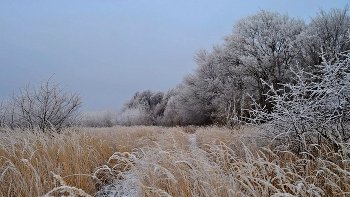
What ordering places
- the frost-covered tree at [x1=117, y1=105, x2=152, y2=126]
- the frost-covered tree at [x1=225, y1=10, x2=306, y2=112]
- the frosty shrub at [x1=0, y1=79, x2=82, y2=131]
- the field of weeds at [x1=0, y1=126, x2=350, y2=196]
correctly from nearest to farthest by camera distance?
the field of weeds at [x1=0, y1=126, x2=350, y2=196], the frosty shrub at [x1=0, y1=79, x2=82, y2=131], the frost-covered tree at [x1=225, y1=10, x2=306, y2=112], the frost-covered tree at [x1=117, y1=105, x2=152, y2=126]

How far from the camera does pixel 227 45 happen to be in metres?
16.4

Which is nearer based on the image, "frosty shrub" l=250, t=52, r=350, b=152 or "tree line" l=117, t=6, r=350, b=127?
"frosty shrub" l=250, t=52, r=350, b=152

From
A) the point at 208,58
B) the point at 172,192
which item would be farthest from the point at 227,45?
the point at 172,192

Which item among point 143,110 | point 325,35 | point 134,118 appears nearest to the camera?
point 325,35

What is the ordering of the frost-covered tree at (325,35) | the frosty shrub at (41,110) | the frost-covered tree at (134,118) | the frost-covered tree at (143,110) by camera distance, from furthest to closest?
the frost-covered tree at (143,110), the frost-covered tree at (134,118), the frost-covered tree at (325,35), the frosty shrub at (41,110)

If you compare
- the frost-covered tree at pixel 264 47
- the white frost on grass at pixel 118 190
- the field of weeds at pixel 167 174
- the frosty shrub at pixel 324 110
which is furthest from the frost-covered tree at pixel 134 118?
the frosty shrub at pixel 324 110

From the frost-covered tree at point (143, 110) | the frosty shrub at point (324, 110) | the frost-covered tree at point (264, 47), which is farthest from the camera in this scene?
the frost-covered tree at point (143, 110)

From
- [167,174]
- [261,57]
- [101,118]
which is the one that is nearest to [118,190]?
[167,174]

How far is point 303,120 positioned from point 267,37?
1401 centimetres

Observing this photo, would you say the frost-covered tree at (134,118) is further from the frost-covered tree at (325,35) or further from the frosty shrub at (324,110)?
the frosty shrub at (324,110)

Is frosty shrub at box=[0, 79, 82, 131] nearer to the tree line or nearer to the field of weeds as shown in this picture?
the field of weeds

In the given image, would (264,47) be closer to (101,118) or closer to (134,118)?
(134,118)

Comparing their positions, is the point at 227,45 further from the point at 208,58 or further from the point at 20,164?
the point at 20,164

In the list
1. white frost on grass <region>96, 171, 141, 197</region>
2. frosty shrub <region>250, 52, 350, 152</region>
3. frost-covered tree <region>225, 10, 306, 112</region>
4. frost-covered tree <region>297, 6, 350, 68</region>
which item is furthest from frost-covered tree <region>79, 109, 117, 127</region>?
frosty shrub <region>250, 52, 350, 152</region>
